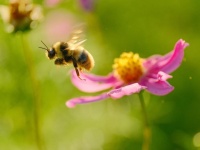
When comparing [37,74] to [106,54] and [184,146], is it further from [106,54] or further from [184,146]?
[184,146]

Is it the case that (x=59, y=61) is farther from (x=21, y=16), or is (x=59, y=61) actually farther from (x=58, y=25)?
(x=58, y=25)

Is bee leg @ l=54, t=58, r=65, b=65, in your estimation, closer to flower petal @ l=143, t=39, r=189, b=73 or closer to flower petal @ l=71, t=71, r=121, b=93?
flower petal @ l=71, t=71, r=121, b=93

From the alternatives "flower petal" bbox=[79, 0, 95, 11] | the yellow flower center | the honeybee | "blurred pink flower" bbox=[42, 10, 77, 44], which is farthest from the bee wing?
"blurred pink flower" bbox=[42, 10, 77, 44]

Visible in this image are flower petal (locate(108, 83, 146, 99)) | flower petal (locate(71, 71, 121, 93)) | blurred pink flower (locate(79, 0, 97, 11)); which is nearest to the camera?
flower petal (locate(108, 83, 146, 99))

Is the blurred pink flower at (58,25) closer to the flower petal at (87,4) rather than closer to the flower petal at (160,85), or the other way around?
the flower petal at (87,4)

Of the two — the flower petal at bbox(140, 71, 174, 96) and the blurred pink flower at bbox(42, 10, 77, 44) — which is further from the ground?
the blurred pink flower at bbox(42, 10, 77, 44)

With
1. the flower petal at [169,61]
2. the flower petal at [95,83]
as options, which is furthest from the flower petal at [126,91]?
the flower petal at [95,83]

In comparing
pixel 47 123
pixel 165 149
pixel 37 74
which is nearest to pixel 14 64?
pixel 37 74

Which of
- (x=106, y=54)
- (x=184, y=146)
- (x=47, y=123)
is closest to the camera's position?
(x=184, y=146)
